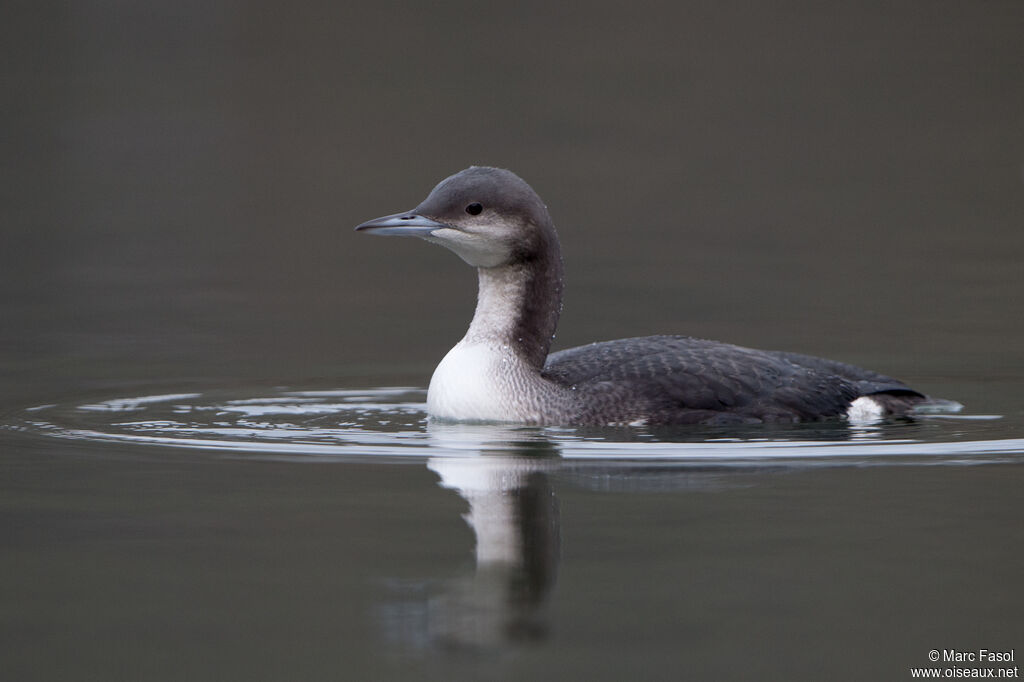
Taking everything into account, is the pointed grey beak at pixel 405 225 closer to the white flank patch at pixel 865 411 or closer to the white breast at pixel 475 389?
the white breast at pixel 475 389

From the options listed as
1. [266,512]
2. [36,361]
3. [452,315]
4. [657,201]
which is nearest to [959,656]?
[266,512]

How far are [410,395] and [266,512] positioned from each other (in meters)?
2.53

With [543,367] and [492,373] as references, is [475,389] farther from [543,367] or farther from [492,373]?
[543,367]

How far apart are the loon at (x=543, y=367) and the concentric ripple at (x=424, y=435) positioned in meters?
0.10

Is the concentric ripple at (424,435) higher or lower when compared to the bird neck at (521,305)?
lower

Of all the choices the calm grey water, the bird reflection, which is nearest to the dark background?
the calm grey water

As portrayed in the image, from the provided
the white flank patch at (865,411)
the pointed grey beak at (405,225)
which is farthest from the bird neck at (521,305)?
the white flank patch at (865,411)

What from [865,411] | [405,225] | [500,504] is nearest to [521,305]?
[405,225]

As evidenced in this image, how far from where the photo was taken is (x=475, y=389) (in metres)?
7.39

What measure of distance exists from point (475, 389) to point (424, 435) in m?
0.32

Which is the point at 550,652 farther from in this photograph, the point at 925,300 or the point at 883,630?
the point at 925,300

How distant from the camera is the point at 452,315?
35.4 feet

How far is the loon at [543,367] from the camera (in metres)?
7.41

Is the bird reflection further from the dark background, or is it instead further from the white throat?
the dark background
